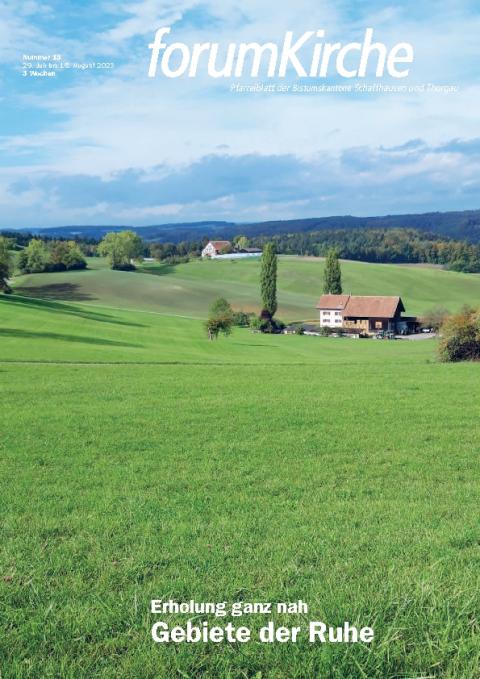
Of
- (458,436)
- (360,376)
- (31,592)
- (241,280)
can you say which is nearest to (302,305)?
(241,280)

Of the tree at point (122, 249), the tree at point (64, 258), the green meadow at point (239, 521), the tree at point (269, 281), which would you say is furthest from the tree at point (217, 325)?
the tree at point (122, 249)

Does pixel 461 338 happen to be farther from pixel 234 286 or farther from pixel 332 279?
pixel 234 286

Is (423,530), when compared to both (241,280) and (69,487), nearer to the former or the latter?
(69,487)

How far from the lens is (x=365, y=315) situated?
353ft

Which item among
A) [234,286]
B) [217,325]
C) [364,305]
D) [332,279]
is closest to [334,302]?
[364,305]

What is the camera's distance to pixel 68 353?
4372 cm

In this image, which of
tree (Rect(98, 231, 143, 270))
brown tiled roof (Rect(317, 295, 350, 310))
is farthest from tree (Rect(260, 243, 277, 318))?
tree (Rect(98, 231, 143, 270))

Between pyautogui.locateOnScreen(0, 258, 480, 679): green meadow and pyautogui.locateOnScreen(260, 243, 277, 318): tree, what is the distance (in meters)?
84.2

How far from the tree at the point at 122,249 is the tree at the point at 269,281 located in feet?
238

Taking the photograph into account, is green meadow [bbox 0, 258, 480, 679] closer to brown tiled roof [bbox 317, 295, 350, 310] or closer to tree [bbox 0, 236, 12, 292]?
tree [bbox 0, 236, 12, 292]

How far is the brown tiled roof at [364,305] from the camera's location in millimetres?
107062

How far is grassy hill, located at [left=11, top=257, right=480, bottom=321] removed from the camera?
400ft

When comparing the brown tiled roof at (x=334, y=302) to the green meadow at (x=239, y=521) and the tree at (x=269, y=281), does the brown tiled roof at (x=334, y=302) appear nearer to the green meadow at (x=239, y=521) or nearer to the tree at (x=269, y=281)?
the tree at (x=269, y=281)

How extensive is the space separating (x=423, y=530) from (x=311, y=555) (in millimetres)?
1903
